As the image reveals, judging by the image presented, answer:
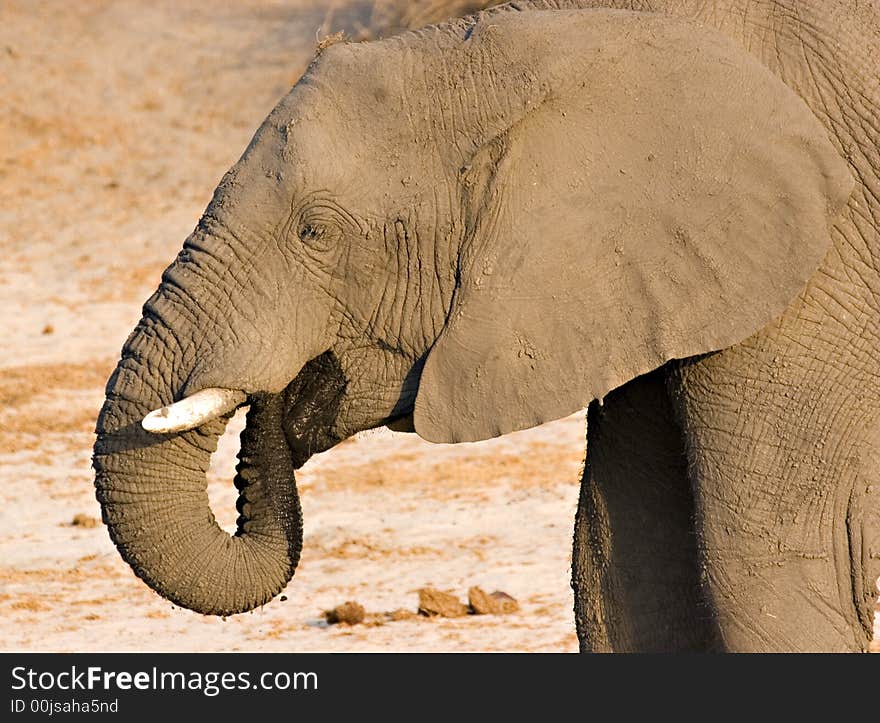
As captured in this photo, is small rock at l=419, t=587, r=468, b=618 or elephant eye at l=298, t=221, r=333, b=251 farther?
small rock at l=419, t=587, r=468, b=618

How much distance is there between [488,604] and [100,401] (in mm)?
4440

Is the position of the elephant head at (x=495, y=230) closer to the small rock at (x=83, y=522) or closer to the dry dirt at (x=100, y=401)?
the dry dirt at (x=100, y=401)

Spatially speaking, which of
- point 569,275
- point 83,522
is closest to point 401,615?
point 83,522

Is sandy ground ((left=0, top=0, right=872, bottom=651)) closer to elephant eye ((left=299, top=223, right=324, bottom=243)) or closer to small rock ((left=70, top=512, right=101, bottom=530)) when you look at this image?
small rock ((left=70, top=512, right=101, bottom=530))

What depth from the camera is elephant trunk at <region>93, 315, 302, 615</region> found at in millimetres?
3990

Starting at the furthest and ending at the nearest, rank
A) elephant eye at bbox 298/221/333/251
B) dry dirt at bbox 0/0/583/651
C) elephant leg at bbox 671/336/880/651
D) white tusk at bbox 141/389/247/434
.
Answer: dry dirt at bbox 0/0/583/651 < elephant leg at bbox 671/336/880/651 < elephant eye at bbox 298/221/333/251 < white tusk at bbox 141/389/247/434

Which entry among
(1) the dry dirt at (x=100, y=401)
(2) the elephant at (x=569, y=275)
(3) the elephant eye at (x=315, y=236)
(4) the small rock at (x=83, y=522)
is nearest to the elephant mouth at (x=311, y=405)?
(2) the elephant at (x=569, y=275)

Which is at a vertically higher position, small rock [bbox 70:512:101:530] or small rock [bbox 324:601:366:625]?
small rock [bbox 70:512:101:530]

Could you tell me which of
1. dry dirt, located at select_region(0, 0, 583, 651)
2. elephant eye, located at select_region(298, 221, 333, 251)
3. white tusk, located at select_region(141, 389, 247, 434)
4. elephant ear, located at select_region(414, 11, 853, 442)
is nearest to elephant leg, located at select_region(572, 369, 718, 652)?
elephant ear, located at select_region(414, 11, 853, 442)

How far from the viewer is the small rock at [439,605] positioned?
766cm

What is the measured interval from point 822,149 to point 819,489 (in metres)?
0.73
